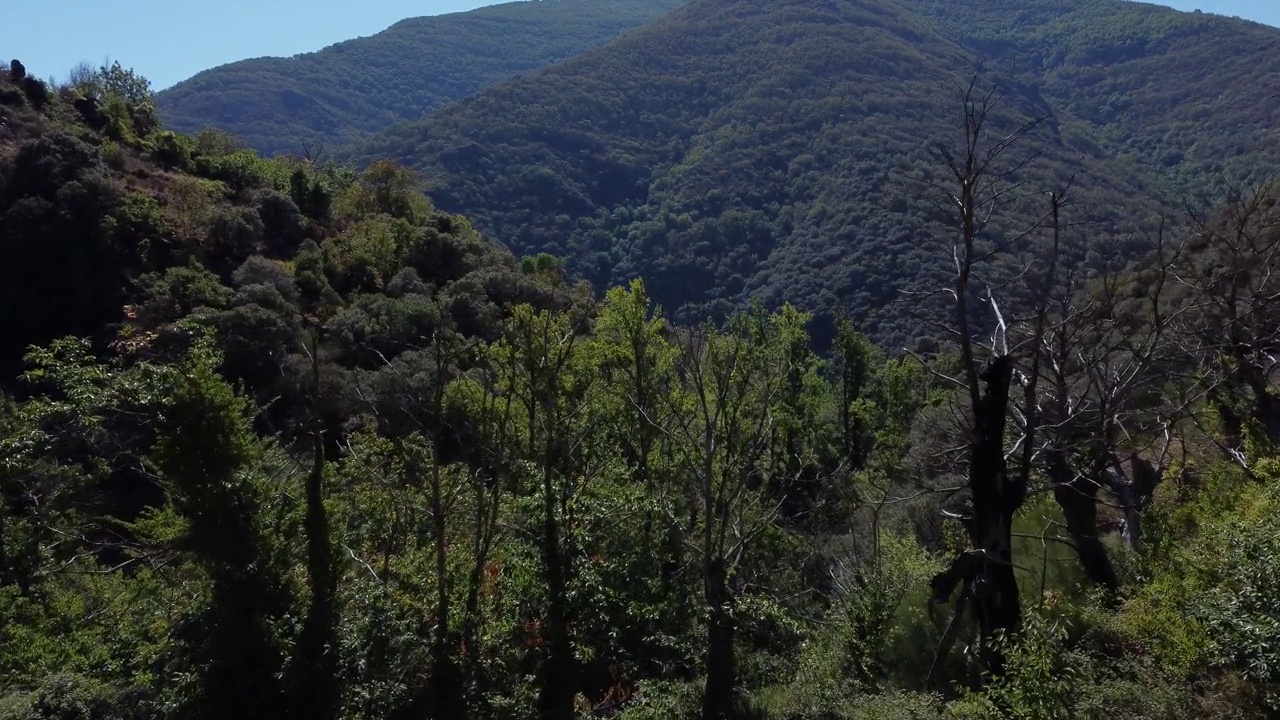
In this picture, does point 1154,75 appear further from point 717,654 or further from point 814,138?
point 717,654

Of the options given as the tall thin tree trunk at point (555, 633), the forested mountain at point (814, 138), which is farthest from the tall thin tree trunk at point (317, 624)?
the forested mountain at point (814, 138)

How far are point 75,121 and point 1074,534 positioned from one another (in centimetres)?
4653

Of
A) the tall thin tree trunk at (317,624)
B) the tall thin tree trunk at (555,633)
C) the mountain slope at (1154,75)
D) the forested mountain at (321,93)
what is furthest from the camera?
the forested mountain at (321,93)

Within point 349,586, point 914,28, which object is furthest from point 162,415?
point 914,28

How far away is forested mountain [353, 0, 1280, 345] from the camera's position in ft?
241

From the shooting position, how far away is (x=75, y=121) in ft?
132

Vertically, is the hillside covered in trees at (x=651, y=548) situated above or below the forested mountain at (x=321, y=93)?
below

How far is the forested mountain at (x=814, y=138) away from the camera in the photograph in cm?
7356

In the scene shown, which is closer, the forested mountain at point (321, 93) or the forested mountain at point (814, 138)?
the forested mountain at point (814, 138)

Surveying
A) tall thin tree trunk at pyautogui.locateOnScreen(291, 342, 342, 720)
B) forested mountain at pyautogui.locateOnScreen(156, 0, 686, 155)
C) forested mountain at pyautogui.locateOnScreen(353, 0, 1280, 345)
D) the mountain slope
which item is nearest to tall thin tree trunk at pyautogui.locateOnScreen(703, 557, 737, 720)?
tall thin tree trunk at pyautogui.locateOnScreen(291, 342, 342, 720)

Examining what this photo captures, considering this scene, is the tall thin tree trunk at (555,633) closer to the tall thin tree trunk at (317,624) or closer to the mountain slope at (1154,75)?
the tall thin tree trunk at (317,624)

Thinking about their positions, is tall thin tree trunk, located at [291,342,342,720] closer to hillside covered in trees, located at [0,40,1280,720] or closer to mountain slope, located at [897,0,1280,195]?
hillside covered in trees, located at [0,40,1280,720]

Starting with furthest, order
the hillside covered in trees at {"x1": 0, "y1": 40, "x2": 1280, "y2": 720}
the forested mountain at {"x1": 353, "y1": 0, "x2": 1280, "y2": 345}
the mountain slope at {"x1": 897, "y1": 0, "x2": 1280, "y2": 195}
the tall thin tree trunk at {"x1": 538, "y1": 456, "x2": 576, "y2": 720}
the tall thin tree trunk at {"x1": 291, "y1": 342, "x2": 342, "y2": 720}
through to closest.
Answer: the mountain slope at {"x1": 897, "y1": 0, "x2": 1280, "y2": 195} < the forested mountain at {"x1": 353, "y1": 0, "x2": 1280, "y2": 345} < the tall thin tree trunk at {"x1": 538, "y1": 456, "x2": 576, "y2": 720} < the tall thin tree trunk at {"x1": 291, "y1": 342, "x2": 342, "y2": 720} < the hillside covered in trees at {"x1": 0, "y1": 40, "x2": 1280, "y2": 720}

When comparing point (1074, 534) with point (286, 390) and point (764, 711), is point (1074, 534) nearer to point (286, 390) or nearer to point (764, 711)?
point (764, 711)
